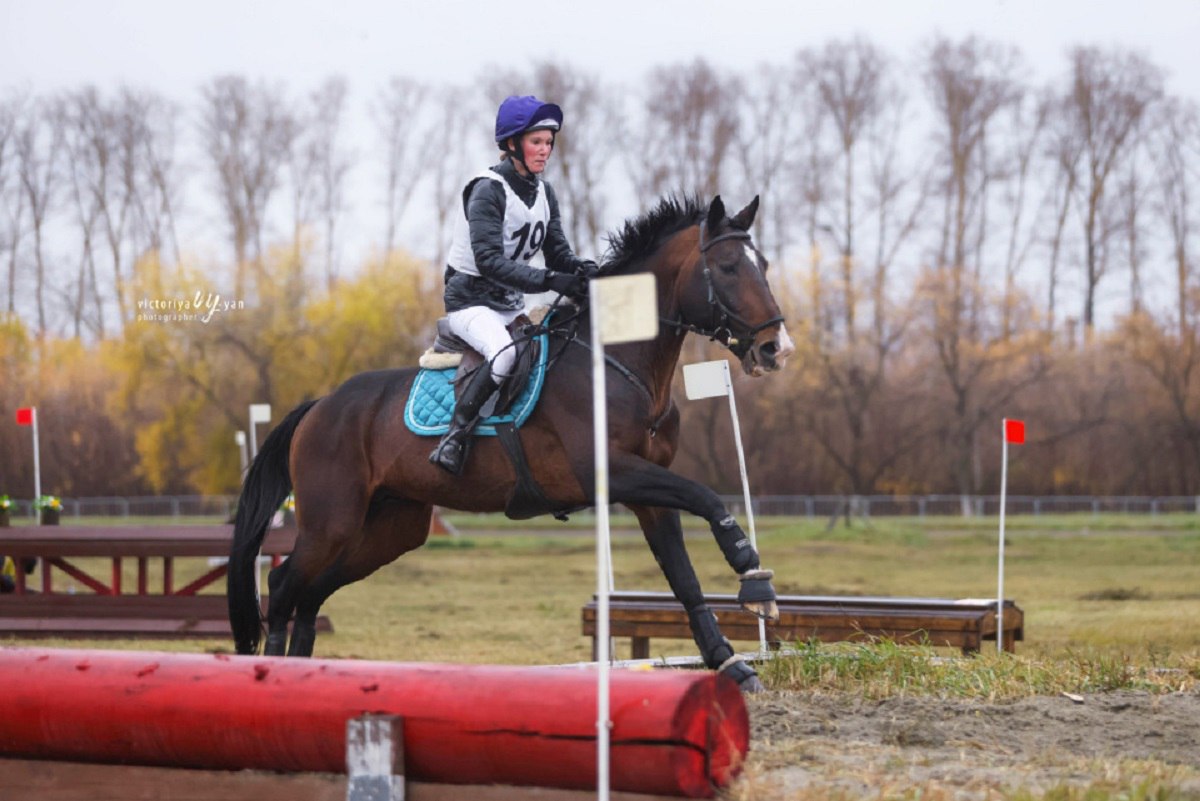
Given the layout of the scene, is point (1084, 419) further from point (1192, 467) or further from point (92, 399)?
point (92, 399)

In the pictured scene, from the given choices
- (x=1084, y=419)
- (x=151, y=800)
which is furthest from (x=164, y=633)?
(x=1084, y=419)

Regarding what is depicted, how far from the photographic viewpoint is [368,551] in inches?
240

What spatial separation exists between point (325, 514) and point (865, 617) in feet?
10.8

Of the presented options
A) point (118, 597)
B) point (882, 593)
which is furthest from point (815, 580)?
point (118, 597)

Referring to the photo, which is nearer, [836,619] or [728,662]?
[728,662]

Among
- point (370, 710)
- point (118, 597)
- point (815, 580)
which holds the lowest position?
point (815, 580)

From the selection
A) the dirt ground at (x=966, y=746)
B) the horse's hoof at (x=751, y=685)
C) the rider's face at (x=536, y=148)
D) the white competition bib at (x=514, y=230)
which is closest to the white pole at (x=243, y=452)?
the white competition bib at (x=514, y=230)

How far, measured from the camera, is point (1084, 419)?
1260 inches

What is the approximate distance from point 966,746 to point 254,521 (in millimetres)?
3478

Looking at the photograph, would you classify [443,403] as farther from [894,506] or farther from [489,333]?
[894,506]

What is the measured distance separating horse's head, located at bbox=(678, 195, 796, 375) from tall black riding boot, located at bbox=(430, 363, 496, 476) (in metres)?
0.83

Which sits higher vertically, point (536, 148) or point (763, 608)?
point (536, 148)

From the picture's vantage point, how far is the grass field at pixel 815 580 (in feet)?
34.4

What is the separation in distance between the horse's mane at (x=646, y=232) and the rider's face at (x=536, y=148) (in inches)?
16.7
